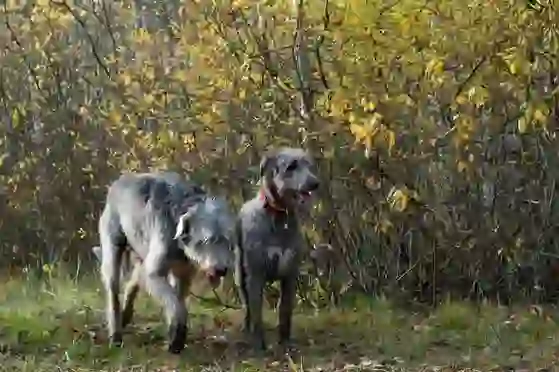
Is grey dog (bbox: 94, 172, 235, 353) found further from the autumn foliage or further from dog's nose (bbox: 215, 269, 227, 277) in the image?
the autumn foliage

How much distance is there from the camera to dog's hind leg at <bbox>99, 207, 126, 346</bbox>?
27.0 ft

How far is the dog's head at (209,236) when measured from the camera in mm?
7301

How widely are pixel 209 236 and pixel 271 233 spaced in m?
0.68

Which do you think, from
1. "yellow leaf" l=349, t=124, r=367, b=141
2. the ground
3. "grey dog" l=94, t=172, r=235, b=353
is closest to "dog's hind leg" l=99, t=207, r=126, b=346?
"grey dog" l=94, t=172, r=235, b=353

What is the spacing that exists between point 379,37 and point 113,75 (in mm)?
2941

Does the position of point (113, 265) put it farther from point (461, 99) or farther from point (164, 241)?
point (461, 99)

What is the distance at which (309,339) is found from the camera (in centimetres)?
834

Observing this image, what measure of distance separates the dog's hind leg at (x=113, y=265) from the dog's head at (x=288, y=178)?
1.21m

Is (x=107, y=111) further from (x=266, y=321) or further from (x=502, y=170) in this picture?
(x=502, y=170)

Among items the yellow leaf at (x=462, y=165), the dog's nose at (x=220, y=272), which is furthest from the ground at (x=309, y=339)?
the yellow leaf at (x=462, y=165)

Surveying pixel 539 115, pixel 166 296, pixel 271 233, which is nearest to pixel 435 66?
pixel 539 115

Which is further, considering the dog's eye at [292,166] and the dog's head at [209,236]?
the dog's eye at [292,166]

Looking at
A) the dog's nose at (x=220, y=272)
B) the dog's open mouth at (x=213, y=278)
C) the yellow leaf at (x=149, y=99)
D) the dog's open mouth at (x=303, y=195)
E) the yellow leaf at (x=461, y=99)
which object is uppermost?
the yellow leaf at (x=461, y=99)

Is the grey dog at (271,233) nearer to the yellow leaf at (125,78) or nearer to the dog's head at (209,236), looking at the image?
the dog's head at (209,236)
